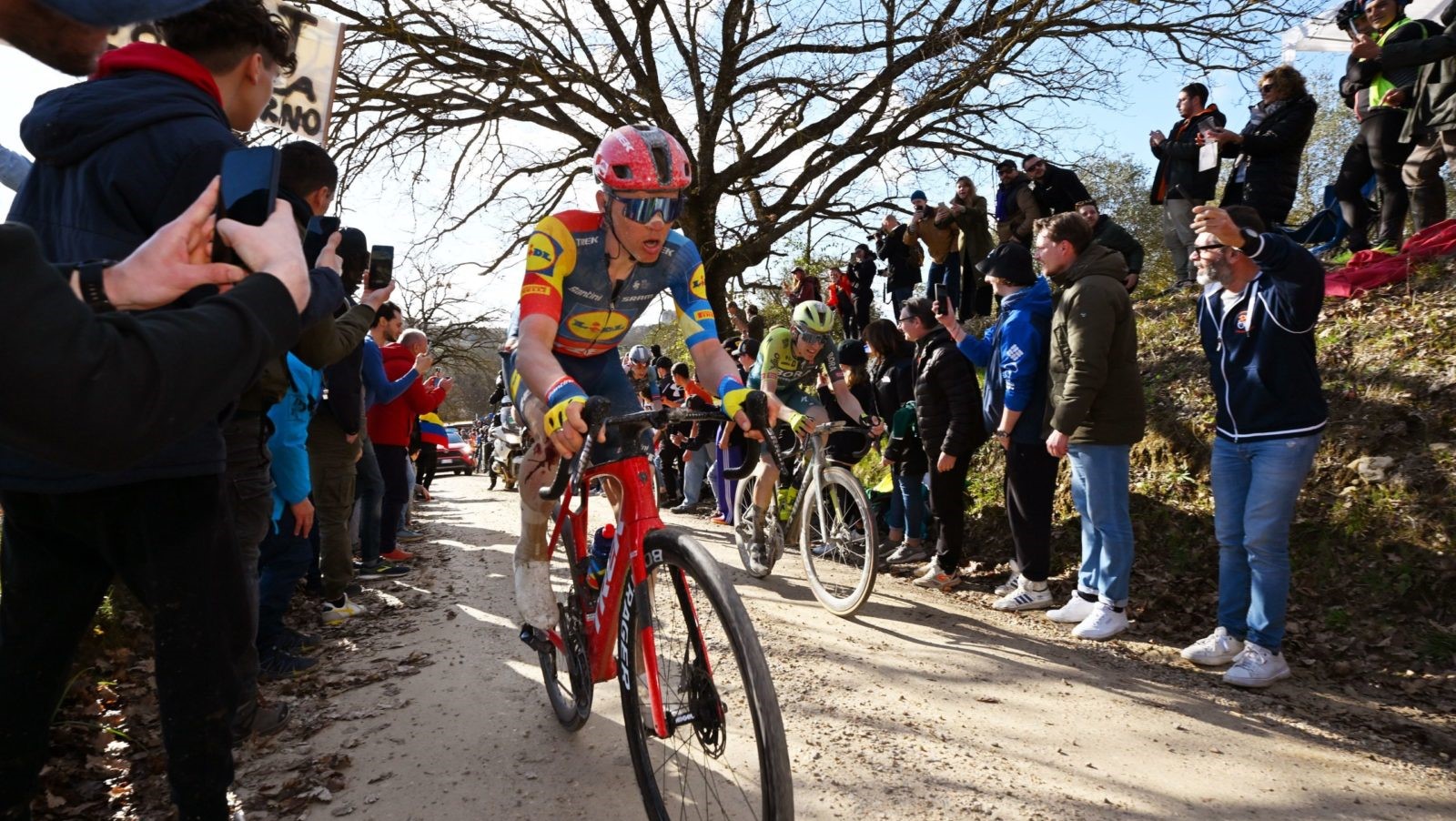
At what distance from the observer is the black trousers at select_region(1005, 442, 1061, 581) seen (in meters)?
5.46

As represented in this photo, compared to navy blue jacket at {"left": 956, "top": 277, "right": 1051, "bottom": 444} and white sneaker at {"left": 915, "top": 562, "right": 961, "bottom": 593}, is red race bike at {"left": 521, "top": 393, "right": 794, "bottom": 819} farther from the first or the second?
white sneaker at {"left": 915, "top": 562, "right": 961, "bottom": 593}

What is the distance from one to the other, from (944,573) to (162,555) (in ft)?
17.7

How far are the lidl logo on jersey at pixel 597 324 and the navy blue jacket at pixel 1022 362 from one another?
3.09 meters

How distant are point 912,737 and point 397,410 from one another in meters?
5.75

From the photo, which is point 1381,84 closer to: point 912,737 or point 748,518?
point 748,518

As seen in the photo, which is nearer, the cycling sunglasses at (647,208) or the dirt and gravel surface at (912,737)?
the dirt and gravel surface at (912,737)

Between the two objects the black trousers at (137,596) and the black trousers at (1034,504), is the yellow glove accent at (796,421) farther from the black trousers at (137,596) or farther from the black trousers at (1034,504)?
the black trousers at (1034,504)

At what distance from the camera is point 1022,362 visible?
18.0ft

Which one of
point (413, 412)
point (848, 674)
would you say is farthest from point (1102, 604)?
→ point (413, 412)

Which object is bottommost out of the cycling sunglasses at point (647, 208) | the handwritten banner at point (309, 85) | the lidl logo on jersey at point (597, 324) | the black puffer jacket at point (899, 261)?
the lidl logo on jersey at point (597, 324)

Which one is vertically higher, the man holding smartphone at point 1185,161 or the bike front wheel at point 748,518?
the man holding smartphone at point 1185,161

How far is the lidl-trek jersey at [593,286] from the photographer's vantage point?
3.22 metres

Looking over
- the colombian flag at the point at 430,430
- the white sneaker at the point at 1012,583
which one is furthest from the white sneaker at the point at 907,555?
the colombian flag at the point at 430,430

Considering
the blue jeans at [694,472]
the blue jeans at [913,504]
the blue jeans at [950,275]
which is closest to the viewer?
the blue jeans at [913,504]
